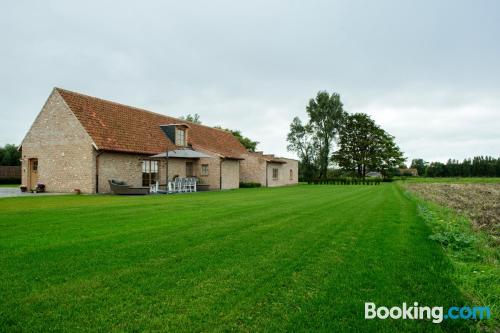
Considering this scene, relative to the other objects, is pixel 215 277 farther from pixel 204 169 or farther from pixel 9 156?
pixel 9 156

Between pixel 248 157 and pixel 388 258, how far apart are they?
1114 inches

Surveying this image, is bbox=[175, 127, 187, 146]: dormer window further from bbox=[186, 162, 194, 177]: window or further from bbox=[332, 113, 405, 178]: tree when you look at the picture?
bbox=[332, 113, 405, 178]: tree

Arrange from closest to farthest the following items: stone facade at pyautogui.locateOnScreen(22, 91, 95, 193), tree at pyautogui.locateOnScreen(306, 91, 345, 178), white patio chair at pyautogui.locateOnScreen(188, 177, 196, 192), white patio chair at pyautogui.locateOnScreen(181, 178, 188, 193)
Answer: stone facade at pyautogui.locateOnScreen(22, 91, 95, 193)
white patio chair at pyautogui.locateOnScreen(181, 178, 188, 193)
white patio chair at pyautogui.locateOnScreen(188, 177, 196, 192)
tree at pyautogui.locateOnScreen(306, 91, 345, 178)

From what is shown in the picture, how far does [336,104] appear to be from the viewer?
47.6 metres

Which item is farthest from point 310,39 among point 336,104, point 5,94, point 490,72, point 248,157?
point 336,104

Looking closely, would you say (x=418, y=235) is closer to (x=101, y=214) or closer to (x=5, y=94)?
(x=101, y=214)

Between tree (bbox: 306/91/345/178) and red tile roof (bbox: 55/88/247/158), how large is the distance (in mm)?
22530

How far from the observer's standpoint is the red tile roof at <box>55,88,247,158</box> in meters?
20.0

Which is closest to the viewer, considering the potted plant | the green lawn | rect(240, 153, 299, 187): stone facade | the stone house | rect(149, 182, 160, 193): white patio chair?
the green lawn

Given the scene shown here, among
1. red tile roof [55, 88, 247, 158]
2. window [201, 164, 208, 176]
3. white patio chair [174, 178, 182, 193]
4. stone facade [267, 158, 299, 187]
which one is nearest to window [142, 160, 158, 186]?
red tile roof [55, 88, 247, 158]

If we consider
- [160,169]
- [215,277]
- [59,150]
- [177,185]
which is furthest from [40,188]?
[215,277]

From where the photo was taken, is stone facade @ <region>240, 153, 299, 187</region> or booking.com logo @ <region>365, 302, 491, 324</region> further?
stone facade @ <region>240, 153, 299, 187</region>

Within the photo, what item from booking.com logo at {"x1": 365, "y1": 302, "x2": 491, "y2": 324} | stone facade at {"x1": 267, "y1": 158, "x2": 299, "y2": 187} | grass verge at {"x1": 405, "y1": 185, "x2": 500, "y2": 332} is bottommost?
booking.com logo at {"x1": 365, "y1": 302, "x2": 491, "y2": 324}

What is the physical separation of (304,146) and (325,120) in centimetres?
477
